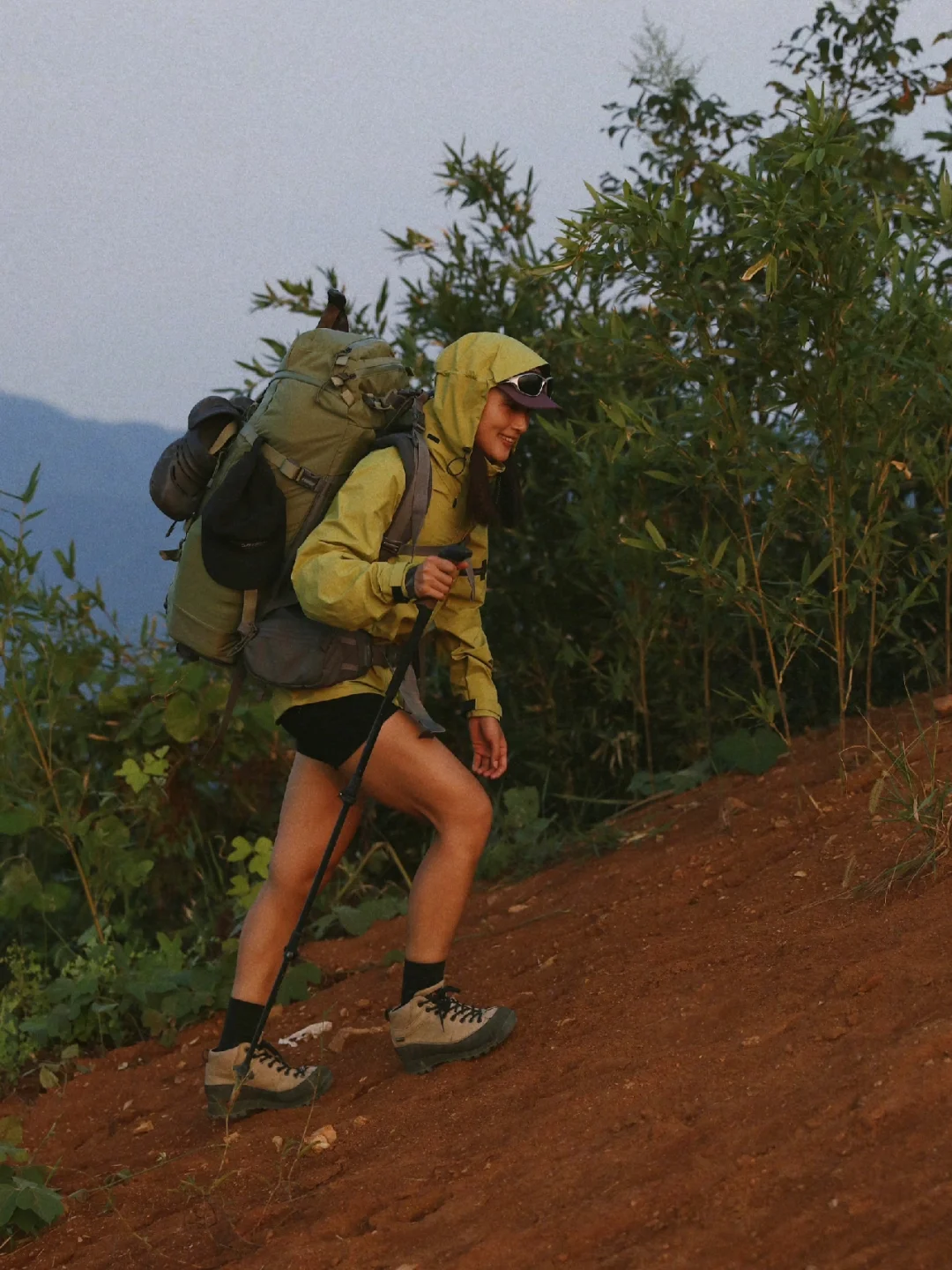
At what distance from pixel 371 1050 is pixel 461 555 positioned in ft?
5.38

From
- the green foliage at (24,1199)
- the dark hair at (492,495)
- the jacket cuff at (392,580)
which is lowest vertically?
the green foliage at (24,1199)

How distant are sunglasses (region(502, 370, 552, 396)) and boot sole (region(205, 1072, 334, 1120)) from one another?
182 cm

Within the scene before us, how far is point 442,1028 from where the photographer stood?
3.79 meters

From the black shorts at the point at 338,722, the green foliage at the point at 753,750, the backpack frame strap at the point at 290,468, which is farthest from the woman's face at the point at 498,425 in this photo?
the green foliage at the point at 753,750

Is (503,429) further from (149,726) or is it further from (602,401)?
(149,726)

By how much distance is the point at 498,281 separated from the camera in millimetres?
6742

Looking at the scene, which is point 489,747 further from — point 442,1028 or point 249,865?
point 249,865

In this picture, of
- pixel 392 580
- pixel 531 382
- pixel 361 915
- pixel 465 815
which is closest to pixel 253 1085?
pixel 465 815

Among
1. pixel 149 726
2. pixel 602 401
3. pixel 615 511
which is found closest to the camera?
pixel 602 401

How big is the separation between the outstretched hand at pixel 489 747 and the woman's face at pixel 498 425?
69 centimetres

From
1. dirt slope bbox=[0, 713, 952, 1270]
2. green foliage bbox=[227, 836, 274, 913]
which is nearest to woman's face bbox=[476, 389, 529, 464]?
dirt slope bbox=[0, 713, 952, 1270]

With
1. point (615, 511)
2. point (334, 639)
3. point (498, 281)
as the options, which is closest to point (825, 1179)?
point (334, 639)

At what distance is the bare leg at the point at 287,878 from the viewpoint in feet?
12.5

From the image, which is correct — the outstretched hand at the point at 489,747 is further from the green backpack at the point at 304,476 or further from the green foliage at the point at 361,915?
the green foliage at the point at 361,915
